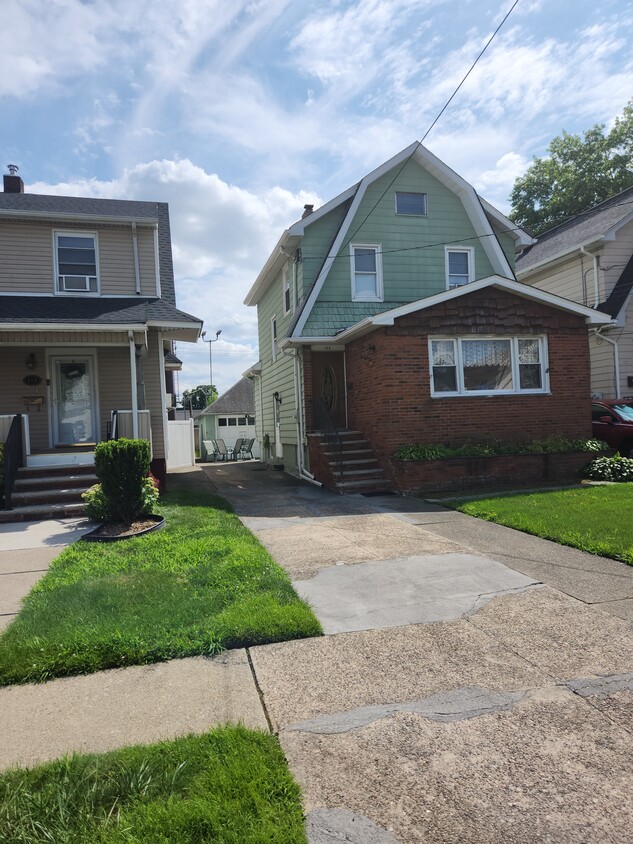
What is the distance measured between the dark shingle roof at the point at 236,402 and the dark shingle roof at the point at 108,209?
2064 centimetres

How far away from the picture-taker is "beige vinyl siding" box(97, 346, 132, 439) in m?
13.1

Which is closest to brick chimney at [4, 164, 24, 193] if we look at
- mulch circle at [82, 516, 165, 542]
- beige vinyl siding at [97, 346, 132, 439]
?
beige vinyl siding at [97, 346, 132, 439]

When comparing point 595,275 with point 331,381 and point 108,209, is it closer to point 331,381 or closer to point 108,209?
point 331,381

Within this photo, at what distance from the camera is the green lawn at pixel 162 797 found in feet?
7.22

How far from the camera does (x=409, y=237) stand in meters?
15.2

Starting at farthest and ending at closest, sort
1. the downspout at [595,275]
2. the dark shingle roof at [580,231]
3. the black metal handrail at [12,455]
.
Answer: the dark shingle roof at [580,231], the downspout at [595,275], the black metal handrail at [12,455]

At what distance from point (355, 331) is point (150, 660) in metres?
9.52

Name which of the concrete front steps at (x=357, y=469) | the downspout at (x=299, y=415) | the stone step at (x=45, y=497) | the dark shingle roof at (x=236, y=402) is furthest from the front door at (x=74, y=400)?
the dark shingle roof at (x=236, y=402)

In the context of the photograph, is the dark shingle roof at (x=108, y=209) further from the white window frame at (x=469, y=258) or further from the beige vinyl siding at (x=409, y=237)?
the white window frame at (x=469, y=258)

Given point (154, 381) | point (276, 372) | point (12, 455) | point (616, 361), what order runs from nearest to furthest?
1. point (12, 455)
2. point (154, 381)
3. point (616, 361)
4. point (276, 372)

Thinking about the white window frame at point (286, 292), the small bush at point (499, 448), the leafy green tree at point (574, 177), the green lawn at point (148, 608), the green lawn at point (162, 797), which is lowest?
the green lawn at point (162, 797)

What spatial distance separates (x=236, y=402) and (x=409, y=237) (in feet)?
77.5

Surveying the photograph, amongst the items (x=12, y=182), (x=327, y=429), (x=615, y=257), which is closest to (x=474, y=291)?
(x=327, y=429)

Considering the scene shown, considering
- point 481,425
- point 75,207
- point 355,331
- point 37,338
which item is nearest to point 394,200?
point 355,331
